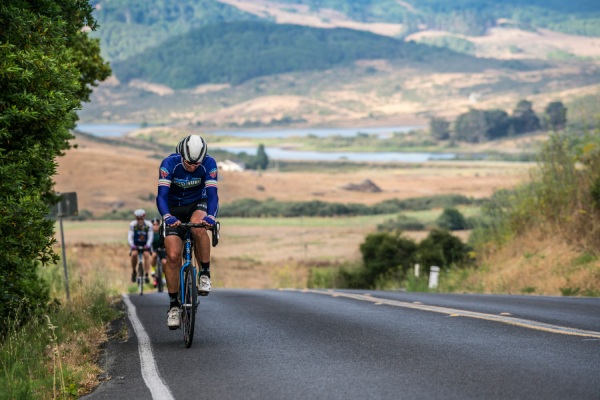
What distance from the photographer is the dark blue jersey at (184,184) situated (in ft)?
36.6

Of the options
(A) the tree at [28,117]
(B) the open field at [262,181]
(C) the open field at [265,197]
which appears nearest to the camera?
(A) the tree at [28,117]

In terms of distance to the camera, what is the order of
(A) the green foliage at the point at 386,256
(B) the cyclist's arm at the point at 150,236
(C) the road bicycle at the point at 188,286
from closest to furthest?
(C) the road bicycle at the point at 188,286
(B) the cyclist's arm at the point at 150,236
(A) the green foliage at the point at 386,256

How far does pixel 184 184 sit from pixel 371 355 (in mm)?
2875

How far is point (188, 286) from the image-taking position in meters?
11.2

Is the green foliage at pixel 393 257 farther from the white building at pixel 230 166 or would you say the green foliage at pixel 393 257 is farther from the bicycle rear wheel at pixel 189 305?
the white building at pixel 230 166

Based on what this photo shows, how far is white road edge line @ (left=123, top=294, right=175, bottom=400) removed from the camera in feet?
28.3

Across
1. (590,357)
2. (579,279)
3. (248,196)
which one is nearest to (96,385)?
(590,357)

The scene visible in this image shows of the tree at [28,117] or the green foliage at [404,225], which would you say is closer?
the tree at [28,117]

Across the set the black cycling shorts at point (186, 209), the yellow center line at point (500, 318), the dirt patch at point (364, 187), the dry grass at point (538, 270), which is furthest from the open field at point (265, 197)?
the black cycling shorts at point (186, 209)

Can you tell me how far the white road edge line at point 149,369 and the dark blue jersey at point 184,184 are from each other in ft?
5.09

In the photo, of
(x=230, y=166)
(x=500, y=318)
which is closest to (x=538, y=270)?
(x=500, y=318)

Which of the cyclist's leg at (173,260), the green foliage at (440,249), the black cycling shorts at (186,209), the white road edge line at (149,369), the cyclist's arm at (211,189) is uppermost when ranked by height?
the cyclist's arm at (211,189)

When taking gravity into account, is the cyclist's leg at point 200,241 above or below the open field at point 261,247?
above

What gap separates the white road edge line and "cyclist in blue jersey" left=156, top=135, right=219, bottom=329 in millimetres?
550
